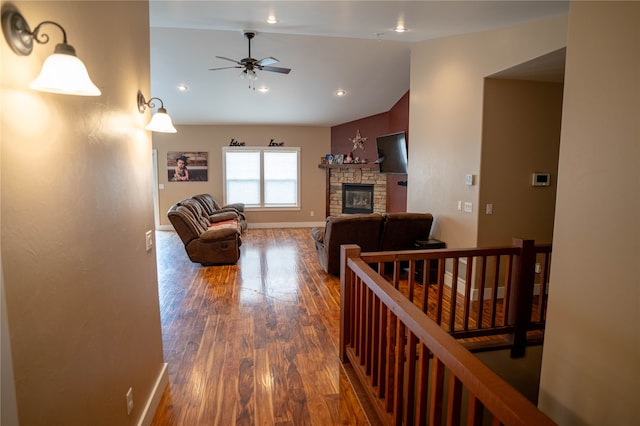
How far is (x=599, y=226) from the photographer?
162 centimetres

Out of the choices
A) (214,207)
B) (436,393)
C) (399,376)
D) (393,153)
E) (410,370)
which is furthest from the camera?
Result: (214,207)

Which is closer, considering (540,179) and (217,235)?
(540,179)

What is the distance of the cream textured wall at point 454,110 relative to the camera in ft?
11.2

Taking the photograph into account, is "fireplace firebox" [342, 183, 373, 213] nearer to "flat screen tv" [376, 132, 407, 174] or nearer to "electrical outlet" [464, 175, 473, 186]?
"flat screen tv" [376, 132, 407, 174]

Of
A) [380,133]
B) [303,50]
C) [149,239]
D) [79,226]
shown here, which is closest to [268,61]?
[303,50]

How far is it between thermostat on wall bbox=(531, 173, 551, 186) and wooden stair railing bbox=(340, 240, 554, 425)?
1.40 meters

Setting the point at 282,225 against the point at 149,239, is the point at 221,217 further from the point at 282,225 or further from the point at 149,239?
the point at 149,239

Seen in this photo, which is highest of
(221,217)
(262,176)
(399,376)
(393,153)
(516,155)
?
(393,153)

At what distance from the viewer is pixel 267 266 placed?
5.65 metres

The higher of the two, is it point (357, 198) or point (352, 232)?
point (357, 198)

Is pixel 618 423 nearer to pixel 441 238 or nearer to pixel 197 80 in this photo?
pixel 441 238

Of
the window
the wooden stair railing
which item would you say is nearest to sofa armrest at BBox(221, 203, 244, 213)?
the window

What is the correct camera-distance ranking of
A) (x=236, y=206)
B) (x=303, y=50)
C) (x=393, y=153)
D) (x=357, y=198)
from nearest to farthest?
1. (x=303, y=50)
2. (x=393, y=153)
3. (x=236, y=206)
4. (x=357, y=198)

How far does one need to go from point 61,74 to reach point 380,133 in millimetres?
7653
